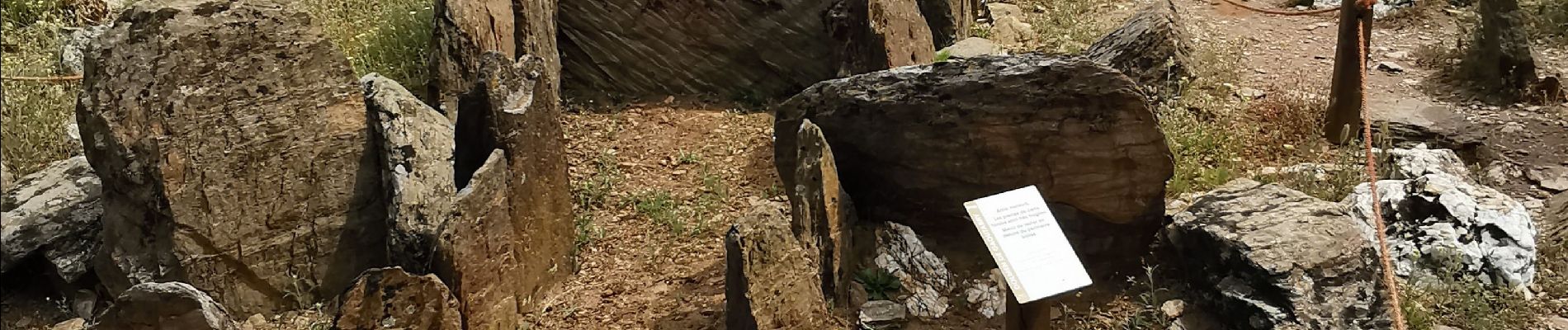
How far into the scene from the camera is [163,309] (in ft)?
10.1

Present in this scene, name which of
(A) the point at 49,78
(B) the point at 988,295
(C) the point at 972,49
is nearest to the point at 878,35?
(C) the point at 972,49

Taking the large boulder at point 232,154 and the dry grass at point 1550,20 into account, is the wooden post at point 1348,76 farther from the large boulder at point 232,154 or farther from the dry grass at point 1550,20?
the large boulder at point 232,154

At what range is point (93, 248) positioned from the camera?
3963mm

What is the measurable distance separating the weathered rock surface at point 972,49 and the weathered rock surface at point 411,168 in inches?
104

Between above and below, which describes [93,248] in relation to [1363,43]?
below

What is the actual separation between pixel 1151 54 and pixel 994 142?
67.6 inches

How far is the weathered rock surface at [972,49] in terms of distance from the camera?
18.6 feet

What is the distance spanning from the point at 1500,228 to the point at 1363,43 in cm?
98

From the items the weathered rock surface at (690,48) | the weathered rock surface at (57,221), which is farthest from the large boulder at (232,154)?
the weathered rock surface at (690,48)

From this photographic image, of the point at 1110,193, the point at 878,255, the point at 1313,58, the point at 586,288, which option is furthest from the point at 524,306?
the point at 1313,58

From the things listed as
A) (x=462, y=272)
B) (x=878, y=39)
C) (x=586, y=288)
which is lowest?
(x=586, y=288)

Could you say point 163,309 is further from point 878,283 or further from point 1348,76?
point 1348,76

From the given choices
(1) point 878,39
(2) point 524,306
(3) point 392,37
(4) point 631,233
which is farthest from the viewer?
(3) point 392,37

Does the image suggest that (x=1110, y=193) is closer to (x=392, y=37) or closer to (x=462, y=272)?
(x=462, y=272)
